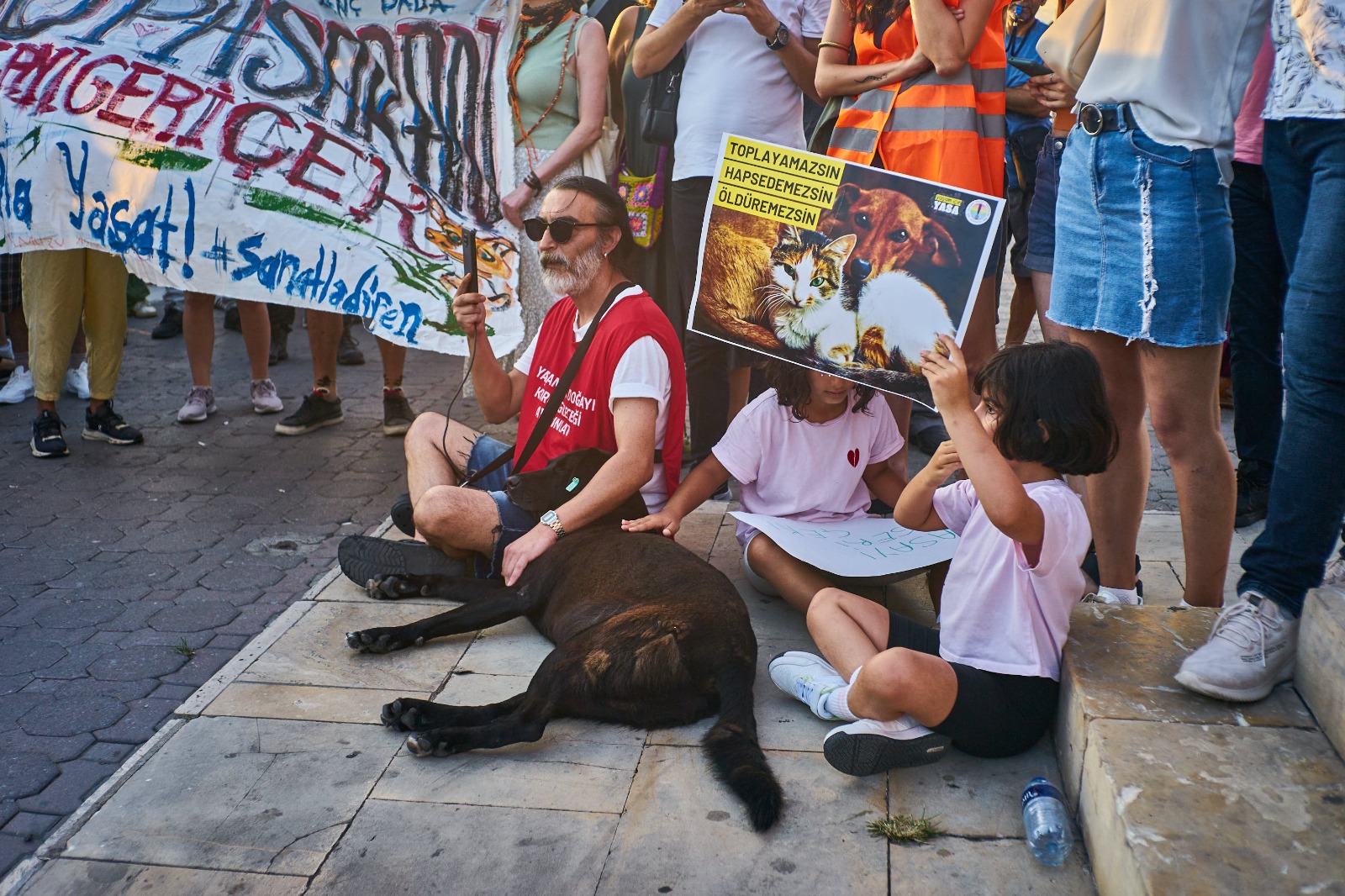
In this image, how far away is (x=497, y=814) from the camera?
2.54 metres

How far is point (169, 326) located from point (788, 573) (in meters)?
6.54

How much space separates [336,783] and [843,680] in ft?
4.08

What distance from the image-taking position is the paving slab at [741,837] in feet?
7.52

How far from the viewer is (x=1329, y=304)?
2367mm

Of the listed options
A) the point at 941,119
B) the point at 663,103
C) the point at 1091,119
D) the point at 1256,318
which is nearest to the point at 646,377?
the point at 941,119

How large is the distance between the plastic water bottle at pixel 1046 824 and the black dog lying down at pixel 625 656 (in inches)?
20.6

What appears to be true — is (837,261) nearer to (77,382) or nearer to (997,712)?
(997,712)

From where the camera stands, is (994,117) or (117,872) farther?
(994,117)

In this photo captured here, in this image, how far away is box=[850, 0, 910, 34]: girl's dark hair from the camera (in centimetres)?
375

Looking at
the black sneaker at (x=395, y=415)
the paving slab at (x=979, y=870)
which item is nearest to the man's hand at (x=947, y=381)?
the paving slab at (x=979, y=870)

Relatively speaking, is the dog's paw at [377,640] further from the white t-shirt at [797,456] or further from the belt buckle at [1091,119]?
the belt buckle at [1091,119]

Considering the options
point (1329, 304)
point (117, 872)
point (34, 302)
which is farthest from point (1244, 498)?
point (34, 302)

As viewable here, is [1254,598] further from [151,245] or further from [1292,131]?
[151,245]

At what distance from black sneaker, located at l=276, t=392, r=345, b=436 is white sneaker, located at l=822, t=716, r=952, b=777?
432 cm
